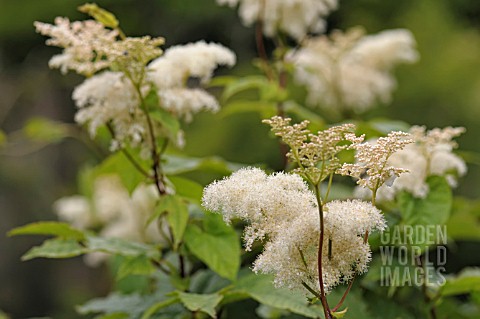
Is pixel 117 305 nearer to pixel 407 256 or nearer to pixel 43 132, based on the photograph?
pixel 407 256

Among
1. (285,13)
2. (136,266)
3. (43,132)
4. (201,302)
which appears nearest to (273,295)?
(201,302)

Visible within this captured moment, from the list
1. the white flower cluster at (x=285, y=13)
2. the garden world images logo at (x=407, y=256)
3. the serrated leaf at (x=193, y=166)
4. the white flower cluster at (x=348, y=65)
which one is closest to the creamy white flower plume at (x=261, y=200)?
the garden world images logo at (x=407, y=256)

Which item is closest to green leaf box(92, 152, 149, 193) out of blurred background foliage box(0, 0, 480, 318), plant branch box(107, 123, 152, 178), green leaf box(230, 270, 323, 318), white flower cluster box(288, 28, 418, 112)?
plant branch box(107, 123, 152, 178)

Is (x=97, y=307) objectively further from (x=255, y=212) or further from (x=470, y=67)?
(x=470, y=67)

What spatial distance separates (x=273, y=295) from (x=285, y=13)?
0.90 metres

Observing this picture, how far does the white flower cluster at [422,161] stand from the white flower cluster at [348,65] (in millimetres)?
762

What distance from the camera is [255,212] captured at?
919 millimetres

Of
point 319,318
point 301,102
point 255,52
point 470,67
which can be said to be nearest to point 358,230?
Result: point 319,318

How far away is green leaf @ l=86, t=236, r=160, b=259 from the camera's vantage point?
136 centimetres

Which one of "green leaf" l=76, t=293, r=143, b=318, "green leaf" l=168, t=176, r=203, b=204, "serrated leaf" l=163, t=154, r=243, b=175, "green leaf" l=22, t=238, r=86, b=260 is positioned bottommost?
"green leaf" l=76, t=293, r=143, b=318

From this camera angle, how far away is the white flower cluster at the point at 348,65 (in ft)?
7.13

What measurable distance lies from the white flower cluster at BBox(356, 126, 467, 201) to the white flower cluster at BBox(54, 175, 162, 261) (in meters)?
0.83

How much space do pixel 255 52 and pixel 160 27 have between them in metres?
1.12

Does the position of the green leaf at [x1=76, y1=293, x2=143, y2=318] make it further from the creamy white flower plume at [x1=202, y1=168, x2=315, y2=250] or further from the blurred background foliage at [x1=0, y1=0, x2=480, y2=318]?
the blurred background foliage at [x1=0, y1=0, x2=480, y2=318]
